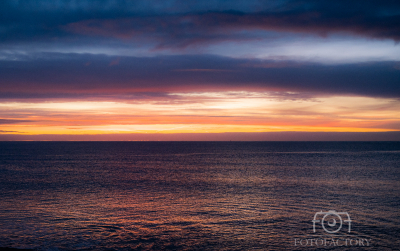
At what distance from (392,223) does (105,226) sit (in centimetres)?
2366

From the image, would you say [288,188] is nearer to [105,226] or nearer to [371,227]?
[371,227]

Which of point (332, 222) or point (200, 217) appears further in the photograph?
point (200, 217)

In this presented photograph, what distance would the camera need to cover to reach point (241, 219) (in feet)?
88.8

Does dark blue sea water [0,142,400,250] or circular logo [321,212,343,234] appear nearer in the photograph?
dark blue sea water [0,142,400,250]

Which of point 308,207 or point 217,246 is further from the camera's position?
point 308,207

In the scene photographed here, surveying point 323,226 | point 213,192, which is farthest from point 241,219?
point 213,192

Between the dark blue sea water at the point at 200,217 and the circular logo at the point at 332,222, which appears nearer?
the dark blue sea water at the point at 200,217

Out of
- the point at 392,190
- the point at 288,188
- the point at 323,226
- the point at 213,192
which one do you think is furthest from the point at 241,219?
the point at 392,190

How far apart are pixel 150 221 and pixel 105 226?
148 inches

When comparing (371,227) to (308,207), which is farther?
(308,207)

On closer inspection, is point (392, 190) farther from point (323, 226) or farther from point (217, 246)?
point (217, 246)

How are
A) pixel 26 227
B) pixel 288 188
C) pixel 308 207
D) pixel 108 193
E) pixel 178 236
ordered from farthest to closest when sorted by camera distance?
pixel 288 188, pixel 108 193, pixel 308 207, pixel 26 227, pixel 178 236

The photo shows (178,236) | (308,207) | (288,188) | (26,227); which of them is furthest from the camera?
(288,188)

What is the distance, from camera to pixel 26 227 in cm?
2405
